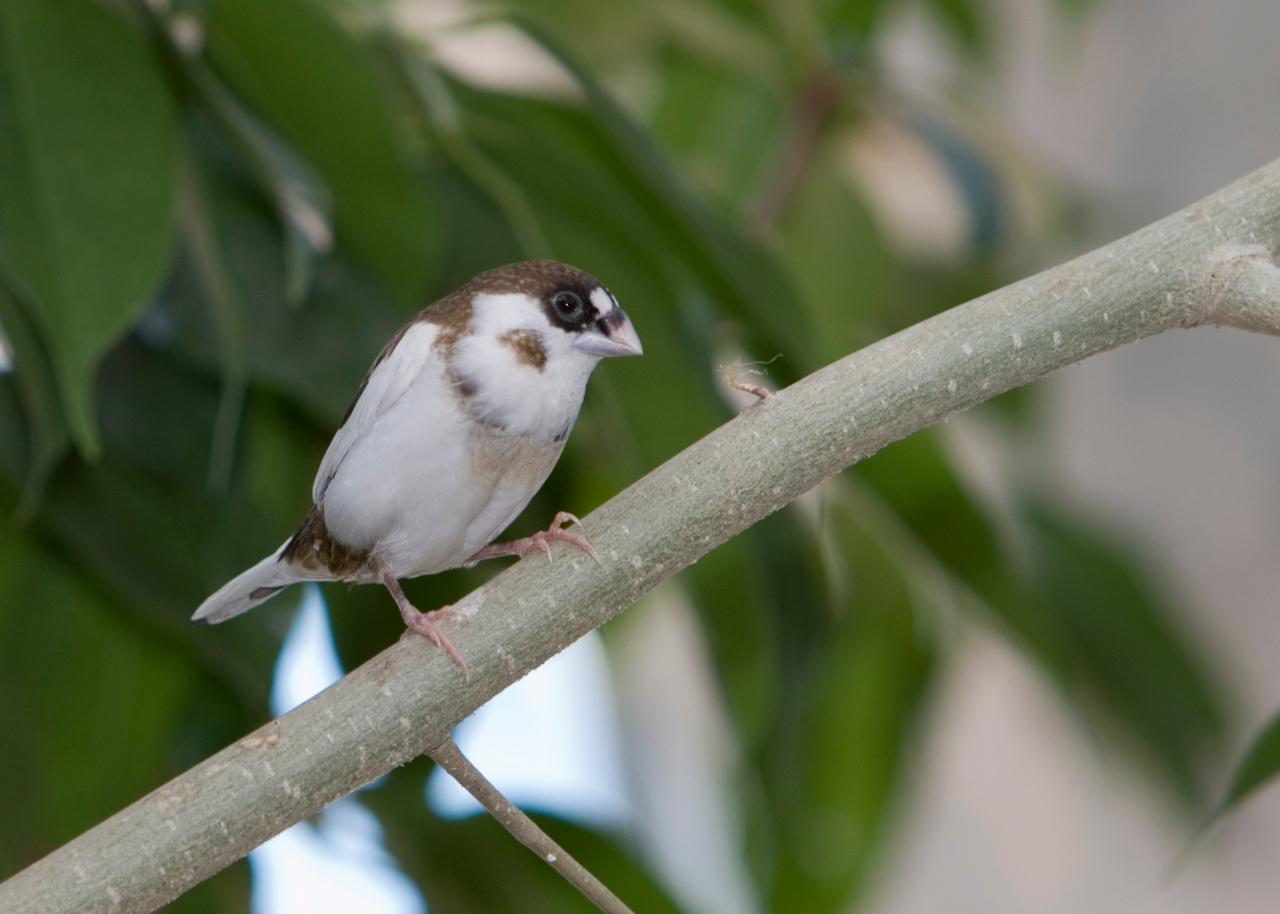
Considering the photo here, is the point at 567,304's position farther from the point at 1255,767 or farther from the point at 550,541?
the point at 1255,767

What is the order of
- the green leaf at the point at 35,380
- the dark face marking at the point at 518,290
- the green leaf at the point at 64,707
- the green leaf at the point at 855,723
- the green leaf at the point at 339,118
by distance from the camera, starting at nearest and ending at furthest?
the dark face marking at the point at 518,290 < the green leaf at the point at 35,380 < the green leaf at the point at 339,118 < the green leaf at the point at 64,707 < the green leaf at the point at 855,723

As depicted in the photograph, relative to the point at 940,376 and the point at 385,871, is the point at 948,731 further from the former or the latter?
the point at 940,376

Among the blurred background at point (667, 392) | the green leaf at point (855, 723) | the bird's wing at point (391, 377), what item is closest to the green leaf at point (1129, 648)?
the blurred background at point (667, 392)

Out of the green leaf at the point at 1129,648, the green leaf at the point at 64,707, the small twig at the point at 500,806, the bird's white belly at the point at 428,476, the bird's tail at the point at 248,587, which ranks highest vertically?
the bird's white belly at the point at 428,476

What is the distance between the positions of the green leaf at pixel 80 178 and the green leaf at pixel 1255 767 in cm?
47

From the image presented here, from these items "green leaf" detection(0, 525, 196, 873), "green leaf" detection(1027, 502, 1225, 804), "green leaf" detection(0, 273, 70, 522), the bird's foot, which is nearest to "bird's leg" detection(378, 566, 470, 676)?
the bird's foot

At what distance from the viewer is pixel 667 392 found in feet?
2.84

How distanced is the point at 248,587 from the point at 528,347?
17 cm

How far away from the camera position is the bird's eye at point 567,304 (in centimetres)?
54

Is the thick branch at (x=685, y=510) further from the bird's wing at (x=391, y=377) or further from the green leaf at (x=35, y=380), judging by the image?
the green leaf at (x=35, y=380)

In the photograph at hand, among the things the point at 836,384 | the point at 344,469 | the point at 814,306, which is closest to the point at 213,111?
the point at 344,469

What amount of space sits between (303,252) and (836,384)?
29cm

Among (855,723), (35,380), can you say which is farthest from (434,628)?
(855,723)

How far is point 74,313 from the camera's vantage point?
617 millimetres
